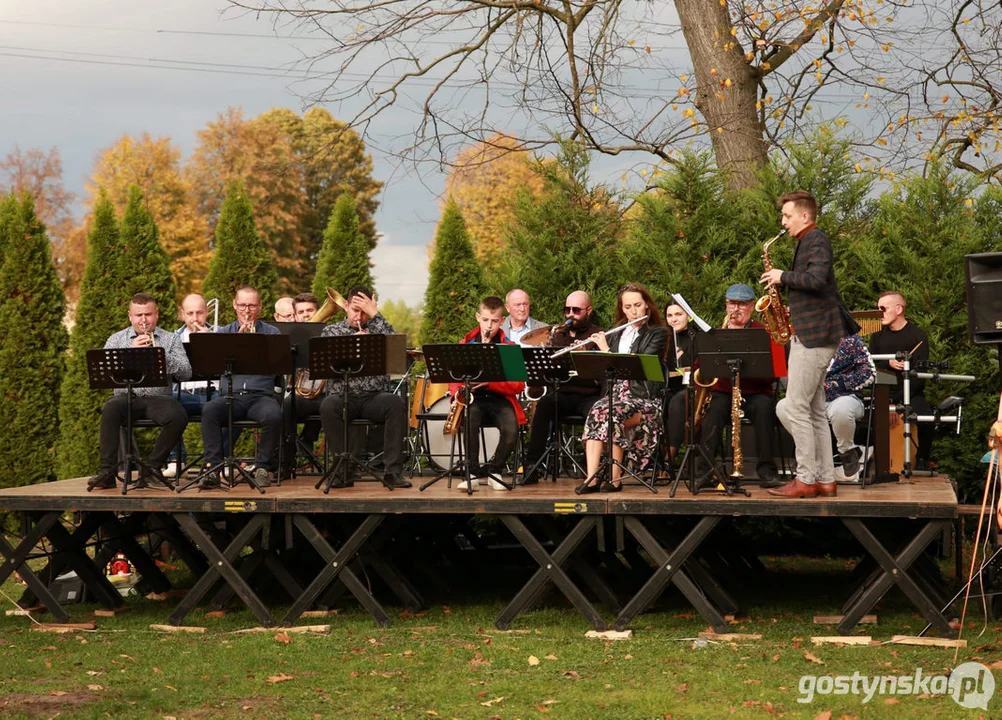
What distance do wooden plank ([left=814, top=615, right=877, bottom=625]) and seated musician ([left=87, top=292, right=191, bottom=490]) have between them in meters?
4.65

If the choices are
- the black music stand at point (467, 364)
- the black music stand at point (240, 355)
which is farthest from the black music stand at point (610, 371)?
the black music stand at point (240, 355)

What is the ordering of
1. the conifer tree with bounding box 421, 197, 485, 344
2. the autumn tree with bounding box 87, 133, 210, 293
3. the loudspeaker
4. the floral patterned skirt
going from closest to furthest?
the loudspeaker
the floral patterned skirt
the conifer tree with bounding box 421, 197, 485, 344
the autumn tree with bounding box 87, 133, 210, 293

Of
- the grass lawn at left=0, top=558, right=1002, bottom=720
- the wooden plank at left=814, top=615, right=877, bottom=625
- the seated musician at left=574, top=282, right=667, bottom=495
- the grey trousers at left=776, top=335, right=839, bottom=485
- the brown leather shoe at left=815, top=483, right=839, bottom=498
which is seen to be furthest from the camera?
the seated musician at left=574, top=282, right=667, bottom=495

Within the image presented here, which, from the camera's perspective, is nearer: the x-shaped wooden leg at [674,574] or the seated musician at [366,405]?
the x-shaped wooden leg at [674,574]

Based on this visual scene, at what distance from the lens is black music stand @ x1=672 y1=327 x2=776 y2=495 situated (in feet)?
26.0

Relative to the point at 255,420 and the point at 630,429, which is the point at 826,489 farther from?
the point at 255,420

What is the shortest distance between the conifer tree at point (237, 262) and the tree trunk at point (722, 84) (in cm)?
521

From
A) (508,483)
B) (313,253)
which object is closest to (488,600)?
(508,483)

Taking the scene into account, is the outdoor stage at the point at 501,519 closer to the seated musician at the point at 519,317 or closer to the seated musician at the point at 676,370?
the seated musician at the point at 676,370

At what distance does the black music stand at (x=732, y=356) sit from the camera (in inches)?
312

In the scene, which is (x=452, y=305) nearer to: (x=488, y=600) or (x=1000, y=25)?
(x=488, y=600)

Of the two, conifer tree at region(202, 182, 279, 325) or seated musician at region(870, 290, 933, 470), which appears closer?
seated musician at region(870, 290, 933, 470)

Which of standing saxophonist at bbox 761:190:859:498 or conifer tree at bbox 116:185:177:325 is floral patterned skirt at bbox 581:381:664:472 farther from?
conifer tree at bbox 116:185:177:325

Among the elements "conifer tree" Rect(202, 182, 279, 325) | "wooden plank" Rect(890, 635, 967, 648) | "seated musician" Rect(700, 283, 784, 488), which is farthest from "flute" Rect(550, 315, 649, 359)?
"conifer tree" Rect(202, 182, 279, 325)
